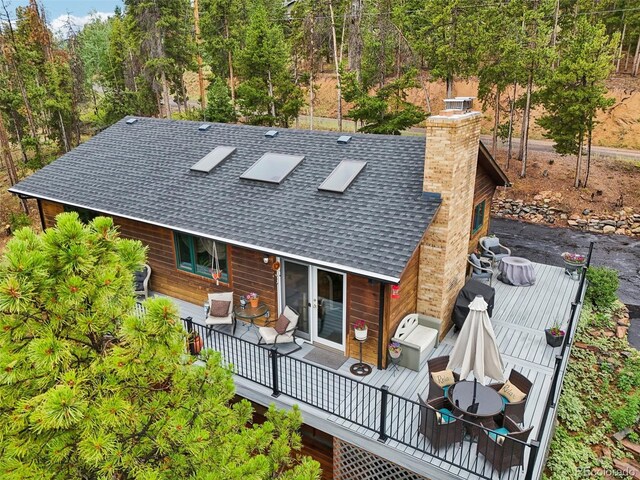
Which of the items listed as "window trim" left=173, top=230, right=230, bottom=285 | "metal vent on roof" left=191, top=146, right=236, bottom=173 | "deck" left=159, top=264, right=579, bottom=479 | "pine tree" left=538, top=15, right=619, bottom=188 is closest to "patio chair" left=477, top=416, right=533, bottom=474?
"deck" left=159, top=264, right=579, bottom=479

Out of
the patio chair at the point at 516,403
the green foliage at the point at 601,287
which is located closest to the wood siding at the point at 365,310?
the patio chair at the point at 516,403

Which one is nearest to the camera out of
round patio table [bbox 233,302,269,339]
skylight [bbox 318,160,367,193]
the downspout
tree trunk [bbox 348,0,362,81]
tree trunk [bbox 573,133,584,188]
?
the downspout

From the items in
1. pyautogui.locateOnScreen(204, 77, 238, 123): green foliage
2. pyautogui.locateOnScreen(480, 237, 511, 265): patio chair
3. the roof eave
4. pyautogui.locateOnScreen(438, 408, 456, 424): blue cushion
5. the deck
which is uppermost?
pyautogui.locateOnScreen(204, 77, 238, 123): green foliage

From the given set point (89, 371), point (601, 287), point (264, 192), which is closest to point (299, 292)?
point (264, 192)

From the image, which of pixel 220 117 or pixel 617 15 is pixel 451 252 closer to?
pixel 220 117

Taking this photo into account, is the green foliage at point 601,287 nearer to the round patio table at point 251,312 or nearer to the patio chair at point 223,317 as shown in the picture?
the round patio table at point 251,312

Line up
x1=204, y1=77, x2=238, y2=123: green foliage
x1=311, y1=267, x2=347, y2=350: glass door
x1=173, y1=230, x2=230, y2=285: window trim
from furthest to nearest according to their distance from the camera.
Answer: x1=204, y1=77, x2=238, y2=123: green foliage
x1=173, y1=230, x2=230, y2=285: window trim
x1=311, y1=267, x2=347, y2=350: glass door

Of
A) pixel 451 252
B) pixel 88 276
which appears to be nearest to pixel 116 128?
pixel 451 252

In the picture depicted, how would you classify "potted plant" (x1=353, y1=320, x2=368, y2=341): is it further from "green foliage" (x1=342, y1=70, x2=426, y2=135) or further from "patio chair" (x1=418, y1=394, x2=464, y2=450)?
"green foliage" (x1=342, y1=70, x2=426, y2=135)
